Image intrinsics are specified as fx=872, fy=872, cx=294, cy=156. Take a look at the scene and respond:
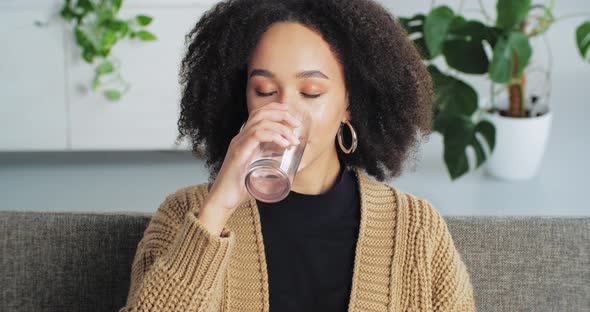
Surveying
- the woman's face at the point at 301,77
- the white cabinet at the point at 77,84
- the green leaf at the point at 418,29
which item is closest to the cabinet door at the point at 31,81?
the white cabinet at the point at 77,84

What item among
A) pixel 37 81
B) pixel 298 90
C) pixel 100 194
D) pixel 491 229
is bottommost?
pixel 100 194

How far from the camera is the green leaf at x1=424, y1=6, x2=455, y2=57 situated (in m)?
3.02

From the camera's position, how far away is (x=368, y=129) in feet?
5.13

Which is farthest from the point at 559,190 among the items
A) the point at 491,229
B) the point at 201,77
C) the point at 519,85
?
the point at 201,77

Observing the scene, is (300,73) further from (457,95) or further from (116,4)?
(116,4)

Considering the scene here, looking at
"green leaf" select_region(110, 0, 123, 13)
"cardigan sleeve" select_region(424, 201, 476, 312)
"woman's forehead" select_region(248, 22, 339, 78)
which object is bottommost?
"cardigan sleeve" select_region(424, 201, 476, 312)

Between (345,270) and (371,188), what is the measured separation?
156mm

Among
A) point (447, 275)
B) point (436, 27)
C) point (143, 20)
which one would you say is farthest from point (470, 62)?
point (447, 275)

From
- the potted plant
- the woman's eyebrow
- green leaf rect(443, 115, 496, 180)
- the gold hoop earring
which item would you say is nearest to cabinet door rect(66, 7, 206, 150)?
the potted plant

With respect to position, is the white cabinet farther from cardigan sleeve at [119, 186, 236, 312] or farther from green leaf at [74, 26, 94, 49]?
A: cardigan sleeve at [119, 186, 236, 312]

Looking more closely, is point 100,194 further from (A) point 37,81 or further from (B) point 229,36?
(B) point 229,36

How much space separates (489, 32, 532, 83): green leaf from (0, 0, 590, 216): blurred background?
641 mm

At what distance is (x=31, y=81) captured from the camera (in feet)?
12.2

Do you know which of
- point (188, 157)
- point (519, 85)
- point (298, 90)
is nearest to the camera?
point (298, 90)
